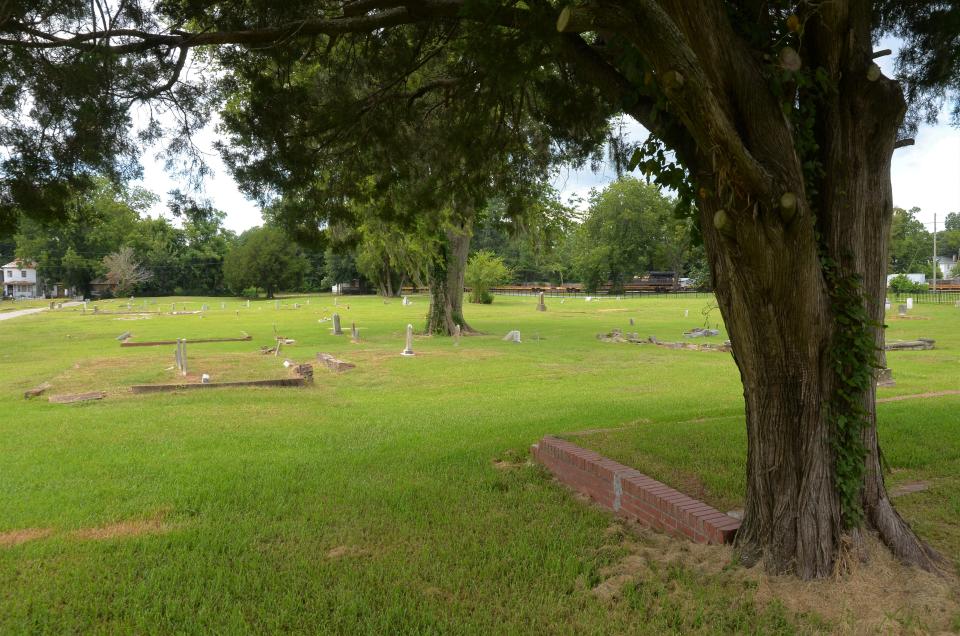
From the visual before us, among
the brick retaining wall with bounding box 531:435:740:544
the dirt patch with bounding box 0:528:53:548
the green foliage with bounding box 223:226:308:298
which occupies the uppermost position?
the green foliage with bounding box 223:226:308:298

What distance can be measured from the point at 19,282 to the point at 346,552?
108 metres

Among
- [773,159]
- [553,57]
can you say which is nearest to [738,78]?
[773,159]

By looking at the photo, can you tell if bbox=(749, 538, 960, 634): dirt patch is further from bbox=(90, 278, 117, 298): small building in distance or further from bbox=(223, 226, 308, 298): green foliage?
bbox=(90, 278, 117, 298): small building in distance

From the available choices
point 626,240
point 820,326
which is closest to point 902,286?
point 626,240

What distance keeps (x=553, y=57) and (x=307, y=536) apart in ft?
14.1

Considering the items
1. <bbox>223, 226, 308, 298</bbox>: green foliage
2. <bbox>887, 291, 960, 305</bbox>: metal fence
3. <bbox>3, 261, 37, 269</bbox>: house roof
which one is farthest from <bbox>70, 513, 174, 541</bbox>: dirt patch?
<bbox>3, 261, 37, 269</bbox>: house roof

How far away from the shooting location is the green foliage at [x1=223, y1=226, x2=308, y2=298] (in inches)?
2913

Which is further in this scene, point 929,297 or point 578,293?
point 578,293

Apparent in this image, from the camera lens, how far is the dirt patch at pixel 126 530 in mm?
4695

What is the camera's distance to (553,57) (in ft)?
17.2

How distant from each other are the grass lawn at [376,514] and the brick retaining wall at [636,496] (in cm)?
15

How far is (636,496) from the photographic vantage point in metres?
4.80

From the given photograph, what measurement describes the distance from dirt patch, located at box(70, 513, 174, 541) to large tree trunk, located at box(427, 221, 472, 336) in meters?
20.6

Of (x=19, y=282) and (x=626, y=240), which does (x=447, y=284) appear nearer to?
(x=626, y=240)
